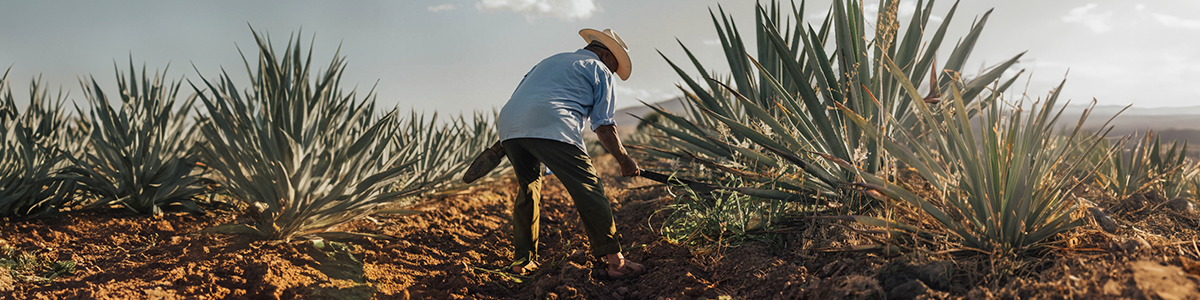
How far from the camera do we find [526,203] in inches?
102

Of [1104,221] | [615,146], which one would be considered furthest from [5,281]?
[1104,221]

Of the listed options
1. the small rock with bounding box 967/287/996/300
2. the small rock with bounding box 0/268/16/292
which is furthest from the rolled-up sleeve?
the small rock with bounding box 0/268/16/292

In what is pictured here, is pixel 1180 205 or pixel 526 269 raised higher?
pixel 1180 205

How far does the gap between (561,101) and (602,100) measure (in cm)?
19

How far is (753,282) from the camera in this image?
1.96m

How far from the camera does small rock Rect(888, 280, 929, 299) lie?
1.50 m

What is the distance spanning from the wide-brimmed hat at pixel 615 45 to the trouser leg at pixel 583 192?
588mm

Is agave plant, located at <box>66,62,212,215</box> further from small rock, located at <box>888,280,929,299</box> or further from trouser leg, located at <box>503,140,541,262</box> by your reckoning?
small rock, located at <box>888,280,929,299</box>

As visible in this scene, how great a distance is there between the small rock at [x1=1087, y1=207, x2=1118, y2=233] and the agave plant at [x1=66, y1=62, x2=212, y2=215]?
446cm

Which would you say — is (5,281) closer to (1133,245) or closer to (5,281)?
(5,281)

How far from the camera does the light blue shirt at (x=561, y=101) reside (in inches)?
93.3

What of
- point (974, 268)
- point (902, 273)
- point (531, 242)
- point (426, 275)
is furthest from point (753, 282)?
point (426, 275)

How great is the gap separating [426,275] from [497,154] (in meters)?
0.69

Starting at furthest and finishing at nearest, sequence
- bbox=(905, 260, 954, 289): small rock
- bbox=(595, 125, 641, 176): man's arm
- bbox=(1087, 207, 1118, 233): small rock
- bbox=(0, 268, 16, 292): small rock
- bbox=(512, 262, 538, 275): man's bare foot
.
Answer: bbox=(512, 262, 538, 275): man's bare foot < bbox=(595, 125, 641, 176): man's arm < bbox=(0, 268, 16, 292): small rock < bbox=(1087, 207, 1118, 233): small rock < bbox=(905, 260, 954, 289): small rock
